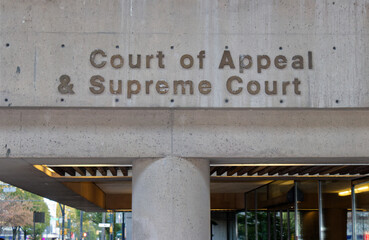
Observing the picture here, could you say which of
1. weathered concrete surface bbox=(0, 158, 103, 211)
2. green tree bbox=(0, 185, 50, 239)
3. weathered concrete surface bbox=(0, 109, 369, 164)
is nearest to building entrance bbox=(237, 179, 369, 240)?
weathered concrete surface bbox=(0, 109, 369, 164)

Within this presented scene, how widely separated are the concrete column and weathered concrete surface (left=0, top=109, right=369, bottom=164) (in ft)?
0.67

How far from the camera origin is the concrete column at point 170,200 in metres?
8.17

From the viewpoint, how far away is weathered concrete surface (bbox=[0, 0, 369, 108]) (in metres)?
8.28

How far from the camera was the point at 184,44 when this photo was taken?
842 centimetres

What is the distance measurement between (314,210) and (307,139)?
5.87m

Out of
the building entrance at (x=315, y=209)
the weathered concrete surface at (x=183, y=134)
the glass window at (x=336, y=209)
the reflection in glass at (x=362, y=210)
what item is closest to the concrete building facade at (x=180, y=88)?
the weathered concrete surface at (x=183, y=134)

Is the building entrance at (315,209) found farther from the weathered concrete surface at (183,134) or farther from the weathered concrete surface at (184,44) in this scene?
the weathered concrete surface at (184,44)

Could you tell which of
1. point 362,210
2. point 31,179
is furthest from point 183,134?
point 362,210

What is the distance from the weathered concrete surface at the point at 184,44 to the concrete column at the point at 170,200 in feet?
3.10

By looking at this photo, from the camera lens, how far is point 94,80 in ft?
27.2

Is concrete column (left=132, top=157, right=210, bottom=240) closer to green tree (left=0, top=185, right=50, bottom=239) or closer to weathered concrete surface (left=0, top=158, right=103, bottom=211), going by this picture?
weathered concrete surface (left=0, top=158, right=103, bottom=211)

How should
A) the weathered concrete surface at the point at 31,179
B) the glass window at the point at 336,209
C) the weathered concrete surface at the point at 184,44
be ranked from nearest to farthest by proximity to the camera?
1. the weathered concrete surface at the point at 184,44
2. the weathered concrete surface at the point at 31,179
3. the glass window at the point at 336,209

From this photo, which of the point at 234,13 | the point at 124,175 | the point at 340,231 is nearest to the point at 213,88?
the point at 234,13

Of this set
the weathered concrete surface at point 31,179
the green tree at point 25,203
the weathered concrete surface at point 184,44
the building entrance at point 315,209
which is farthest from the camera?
the green tree at point 25,203
